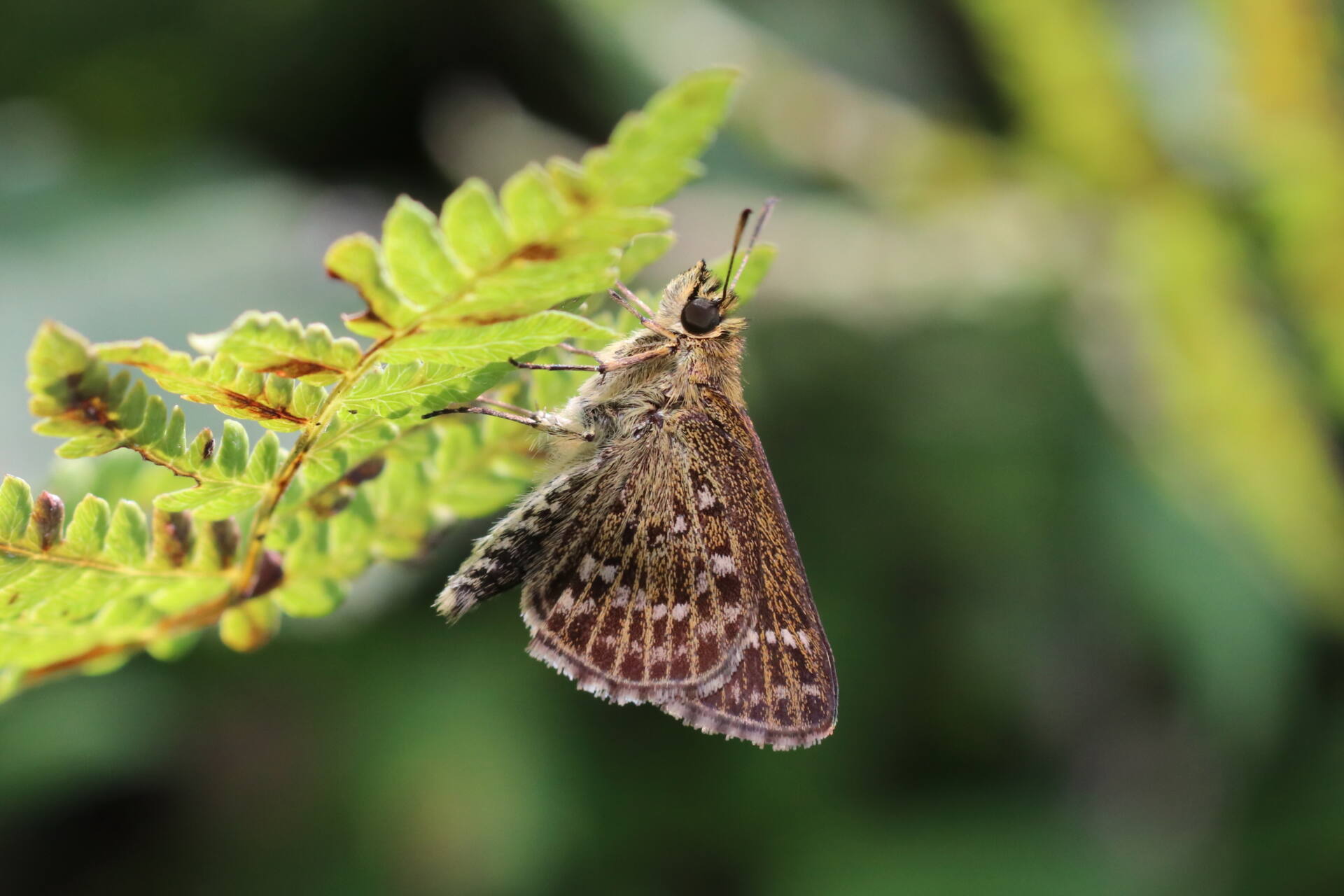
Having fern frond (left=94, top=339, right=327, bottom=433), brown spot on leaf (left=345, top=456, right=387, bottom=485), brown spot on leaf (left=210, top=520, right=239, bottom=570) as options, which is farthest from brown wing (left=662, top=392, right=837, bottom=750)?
fern frond (left=94, top=339, right=327, bottom=433)

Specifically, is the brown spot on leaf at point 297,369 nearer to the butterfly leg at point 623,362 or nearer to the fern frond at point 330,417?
the fern frond at point 330,417

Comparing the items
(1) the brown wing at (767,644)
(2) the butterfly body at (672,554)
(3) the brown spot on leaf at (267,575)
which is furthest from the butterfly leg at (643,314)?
(3) the brown spot on leaf at (267,575)

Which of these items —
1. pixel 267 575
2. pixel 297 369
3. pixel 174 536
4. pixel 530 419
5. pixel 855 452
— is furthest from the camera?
pixel 855 452

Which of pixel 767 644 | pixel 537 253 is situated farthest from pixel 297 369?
pixel 767 644

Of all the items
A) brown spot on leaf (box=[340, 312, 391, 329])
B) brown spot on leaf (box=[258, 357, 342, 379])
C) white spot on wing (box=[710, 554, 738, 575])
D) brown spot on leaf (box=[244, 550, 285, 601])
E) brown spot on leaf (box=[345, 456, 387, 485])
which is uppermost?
white spot on wing (box=[710, 554, 738, 575])

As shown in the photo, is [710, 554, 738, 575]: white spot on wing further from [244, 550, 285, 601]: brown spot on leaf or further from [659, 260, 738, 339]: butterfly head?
[244, 550, 285, 601]: brown spot on leaf

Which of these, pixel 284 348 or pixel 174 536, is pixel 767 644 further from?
pixel 284 348

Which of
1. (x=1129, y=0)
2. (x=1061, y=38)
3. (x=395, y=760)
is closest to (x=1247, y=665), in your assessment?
(x=1061, y=38)
